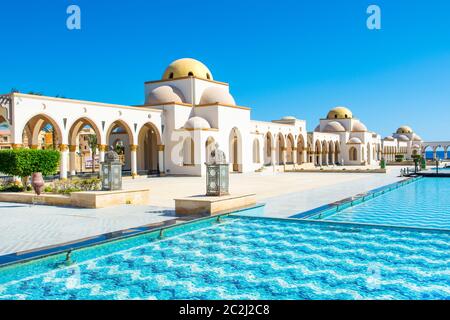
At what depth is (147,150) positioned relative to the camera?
3228 cm

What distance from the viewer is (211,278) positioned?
16.9 feet

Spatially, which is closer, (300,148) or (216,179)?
(216,179)

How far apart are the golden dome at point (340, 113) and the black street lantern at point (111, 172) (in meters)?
49.8

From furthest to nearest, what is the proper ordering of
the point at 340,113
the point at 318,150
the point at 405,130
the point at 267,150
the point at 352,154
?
the point at 405,130, the point at 340,113, the point at 352,154, the point at 318,150, the point at 267,150

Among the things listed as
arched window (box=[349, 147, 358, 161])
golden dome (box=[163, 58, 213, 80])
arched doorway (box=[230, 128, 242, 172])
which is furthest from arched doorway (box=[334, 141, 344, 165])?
golden dome (box=[163, 58, 213, 80])

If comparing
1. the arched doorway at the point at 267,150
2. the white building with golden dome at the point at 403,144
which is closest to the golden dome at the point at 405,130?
the white building with golden dome at the point at 403,144

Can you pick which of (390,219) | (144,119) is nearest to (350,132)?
(144,119)

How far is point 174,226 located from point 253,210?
302cm

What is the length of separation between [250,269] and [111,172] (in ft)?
23.8

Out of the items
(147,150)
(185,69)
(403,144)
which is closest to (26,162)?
(147,150)

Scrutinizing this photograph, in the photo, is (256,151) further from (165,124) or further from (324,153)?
(324,153)

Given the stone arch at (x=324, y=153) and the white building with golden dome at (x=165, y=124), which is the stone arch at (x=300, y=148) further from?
the white building with golden dome at (x=165, y=124)

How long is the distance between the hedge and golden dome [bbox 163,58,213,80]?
18.3 m
